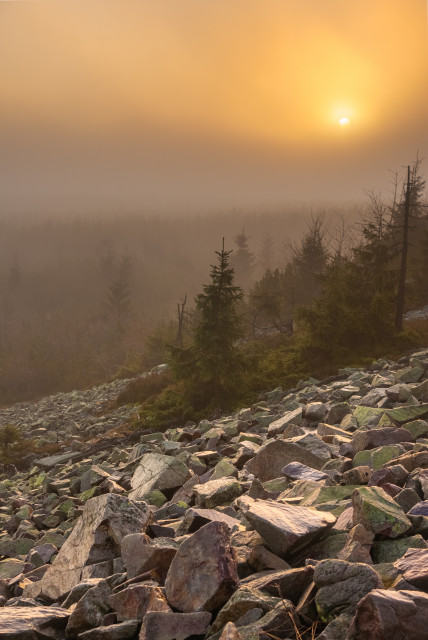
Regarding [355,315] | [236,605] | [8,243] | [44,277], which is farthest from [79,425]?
[8,243]

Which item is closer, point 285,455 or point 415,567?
point 415,567

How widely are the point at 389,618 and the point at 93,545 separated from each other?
2973 millimetres

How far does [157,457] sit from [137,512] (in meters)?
2.98

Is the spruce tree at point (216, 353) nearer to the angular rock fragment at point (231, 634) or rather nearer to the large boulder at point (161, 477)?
the large boulder at point (161, 477)

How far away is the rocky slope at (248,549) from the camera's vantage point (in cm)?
250

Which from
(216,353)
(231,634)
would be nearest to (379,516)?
(231,634)

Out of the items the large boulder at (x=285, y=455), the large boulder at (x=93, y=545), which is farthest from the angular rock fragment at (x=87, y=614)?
the large boulder at (x=285, y=455)

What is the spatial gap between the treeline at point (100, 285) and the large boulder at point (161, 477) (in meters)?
34.9

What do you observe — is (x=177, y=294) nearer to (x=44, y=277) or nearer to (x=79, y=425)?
(x=44, y=277)

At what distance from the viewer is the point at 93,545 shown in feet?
14.0

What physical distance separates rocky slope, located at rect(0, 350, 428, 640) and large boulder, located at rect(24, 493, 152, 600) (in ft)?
0.05

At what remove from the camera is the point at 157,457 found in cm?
748

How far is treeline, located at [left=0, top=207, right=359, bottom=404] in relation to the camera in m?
61.8

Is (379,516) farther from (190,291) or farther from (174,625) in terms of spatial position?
(190,291)
